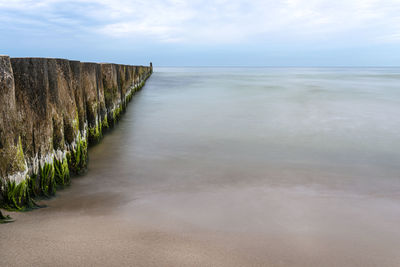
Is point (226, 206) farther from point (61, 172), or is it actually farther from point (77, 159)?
point (77, 159)

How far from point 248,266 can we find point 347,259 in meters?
0.52

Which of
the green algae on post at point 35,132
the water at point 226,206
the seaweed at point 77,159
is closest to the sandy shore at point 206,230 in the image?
the water at point 226,206

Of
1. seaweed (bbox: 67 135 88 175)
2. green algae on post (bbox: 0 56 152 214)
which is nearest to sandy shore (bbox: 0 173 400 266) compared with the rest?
green algae on post (bbox: 0 56 152 214)

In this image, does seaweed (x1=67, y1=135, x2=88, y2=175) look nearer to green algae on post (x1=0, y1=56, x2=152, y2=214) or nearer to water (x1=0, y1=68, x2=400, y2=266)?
green algae on post (x1=0, y1=56, x2=152, y2=214)

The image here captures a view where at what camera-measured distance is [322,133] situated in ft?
16.7

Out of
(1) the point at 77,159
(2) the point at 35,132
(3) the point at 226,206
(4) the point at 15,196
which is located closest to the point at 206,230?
(3) the point at 226,206

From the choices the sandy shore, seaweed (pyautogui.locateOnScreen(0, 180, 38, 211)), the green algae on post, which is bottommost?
the sandy shore

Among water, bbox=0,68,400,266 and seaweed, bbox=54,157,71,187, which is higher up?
seaweed, bbox=54,157,71,187

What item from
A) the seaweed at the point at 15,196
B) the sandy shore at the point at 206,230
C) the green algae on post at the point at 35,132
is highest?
the green algae on post at the point at 35,132

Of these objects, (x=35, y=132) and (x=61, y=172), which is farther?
(x=61, y=172)

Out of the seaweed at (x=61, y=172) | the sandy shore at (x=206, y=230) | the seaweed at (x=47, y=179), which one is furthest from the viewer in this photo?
the seaweed at (x=61, y=172)

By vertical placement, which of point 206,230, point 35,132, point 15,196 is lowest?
point 206,230

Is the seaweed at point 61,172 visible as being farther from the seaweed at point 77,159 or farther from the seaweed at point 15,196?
the seaweed at point 15,196

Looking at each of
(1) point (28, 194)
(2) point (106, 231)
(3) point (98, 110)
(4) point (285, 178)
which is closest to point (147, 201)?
(2) point (106, 231)
